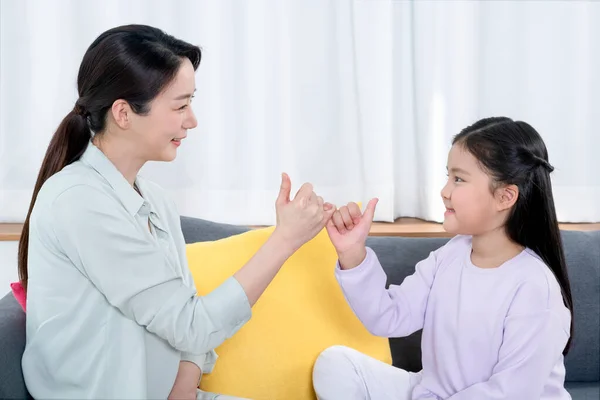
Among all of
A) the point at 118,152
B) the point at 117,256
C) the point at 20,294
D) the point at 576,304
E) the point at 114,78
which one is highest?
the point at 114,78

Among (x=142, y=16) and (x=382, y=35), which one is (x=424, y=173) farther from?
(x=142, y=16)

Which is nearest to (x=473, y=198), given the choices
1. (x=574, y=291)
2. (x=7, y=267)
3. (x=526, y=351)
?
(x=526, y=351)

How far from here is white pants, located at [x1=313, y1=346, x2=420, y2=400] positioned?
168 centimetres

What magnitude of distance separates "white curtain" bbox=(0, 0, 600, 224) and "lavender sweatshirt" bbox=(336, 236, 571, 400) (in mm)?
765

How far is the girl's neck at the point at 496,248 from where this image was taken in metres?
1.67

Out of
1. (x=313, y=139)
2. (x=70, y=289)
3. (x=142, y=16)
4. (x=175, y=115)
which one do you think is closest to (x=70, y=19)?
(x=142, y=16)

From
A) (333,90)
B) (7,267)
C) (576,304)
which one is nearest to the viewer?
(576,304)

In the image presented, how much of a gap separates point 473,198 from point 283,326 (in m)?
0.52

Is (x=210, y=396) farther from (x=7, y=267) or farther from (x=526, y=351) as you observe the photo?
(x=7, y=267)

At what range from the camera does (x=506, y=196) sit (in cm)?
163

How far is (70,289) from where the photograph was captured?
1364mm

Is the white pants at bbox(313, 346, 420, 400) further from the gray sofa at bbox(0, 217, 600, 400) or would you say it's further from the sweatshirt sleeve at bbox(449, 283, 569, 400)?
the gray sofa at bbox(0, 217, 600, 400)

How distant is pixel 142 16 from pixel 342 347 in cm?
122

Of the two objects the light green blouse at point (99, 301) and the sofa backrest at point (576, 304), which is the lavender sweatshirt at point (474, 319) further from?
the light green blouse at point (99, 301)
